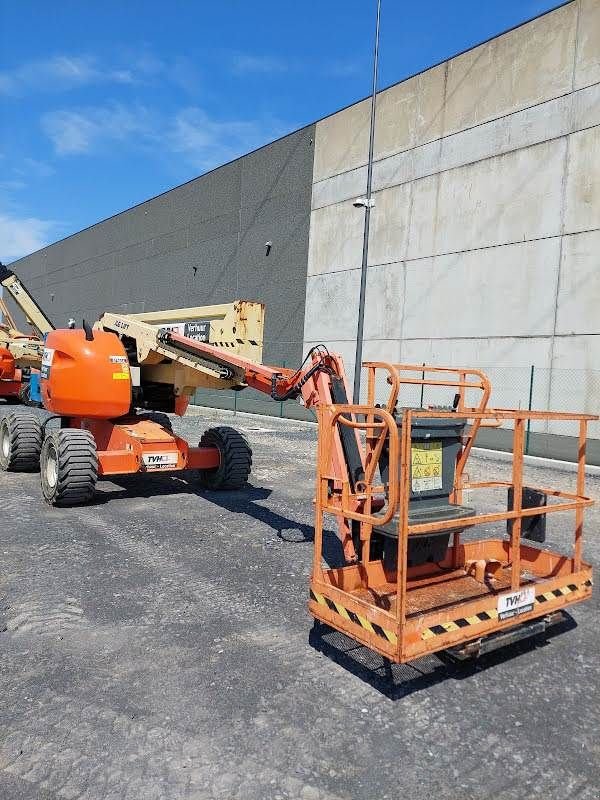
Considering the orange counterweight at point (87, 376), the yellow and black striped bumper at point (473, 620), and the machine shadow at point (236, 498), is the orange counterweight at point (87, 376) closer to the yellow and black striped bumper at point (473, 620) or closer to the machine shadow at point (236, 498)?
the machine shadow at point (236, 498)

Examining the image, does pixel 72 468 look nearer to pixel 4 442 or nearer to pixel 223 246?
pixel 4 442

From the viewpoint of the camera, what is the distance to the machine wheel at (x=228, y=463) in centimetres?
886

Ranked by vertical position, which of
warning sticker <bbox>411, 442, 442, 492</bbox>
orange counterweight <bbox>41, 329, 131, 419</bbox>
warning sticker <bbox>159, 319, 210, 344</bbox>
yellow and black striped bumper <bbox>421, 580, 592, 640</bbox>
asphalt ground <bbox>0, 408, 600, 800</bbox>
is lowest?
asphalt ground <bbox>0, 408, 600, 800</bbox>

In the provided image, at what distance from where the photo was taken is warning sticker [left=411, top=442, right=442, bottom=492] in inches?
170

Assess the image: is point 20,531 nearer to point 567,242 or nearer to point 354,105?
point 567,242

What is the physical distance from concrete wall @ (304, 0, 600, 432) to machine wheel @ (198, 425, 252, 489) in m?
9.59

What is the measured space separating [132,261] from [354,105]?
728 inches

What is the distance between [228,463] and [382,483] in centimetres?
393

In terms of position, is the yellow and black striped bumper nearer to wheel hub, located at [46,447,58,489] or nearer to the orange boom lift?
the orange boom lift

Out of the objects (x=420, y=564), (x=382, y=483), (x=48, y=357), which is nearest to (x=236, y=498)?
(x=48, y=357)

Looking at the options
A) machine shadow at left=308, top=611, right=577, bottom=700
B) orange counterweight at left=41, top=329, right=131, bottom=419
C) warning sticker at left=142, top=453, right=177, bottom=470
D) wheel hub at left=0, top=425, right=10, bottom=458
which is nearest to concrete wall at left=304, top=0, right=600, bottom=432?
warning sticker at left=142, top=453, right=177, bottom=470

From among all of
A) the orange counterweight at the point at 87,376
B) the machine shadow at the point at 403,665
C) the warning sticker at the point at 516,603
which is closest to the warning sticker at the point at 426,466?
the warning sticker at the point at 516,603

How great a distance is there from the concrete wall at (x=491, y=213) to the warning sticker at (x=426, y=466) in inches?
465

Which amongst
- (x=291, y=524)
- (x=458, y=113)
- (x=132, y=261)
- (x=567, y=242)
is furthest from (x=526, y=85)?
(x=132, y=261)
